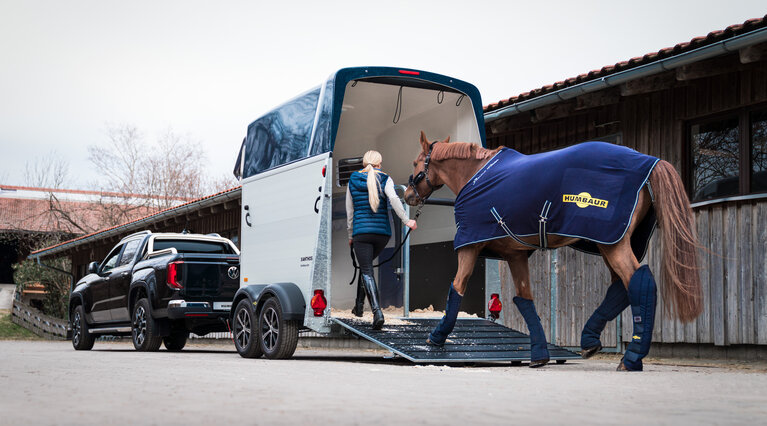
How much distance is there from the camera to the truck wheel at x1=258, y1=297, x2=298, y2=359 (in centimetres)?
1045

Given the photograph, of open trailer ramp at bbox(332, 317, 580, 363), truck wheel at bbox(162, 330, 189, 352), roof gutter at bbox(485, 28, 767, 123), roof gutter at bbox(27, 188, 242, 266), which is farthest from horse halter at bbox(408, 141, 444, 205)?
roof gutter at bbox(27, 188, 242, 266)

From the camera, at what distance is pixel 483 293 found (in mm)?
11742

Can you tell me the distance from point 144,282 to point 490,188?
25.0 feet

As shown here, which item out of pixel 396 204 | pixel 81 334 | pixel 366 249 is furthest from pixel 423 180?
pixel 81 334

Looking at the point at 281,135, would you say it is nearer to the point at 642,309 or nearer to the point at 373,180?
the point at 373,180

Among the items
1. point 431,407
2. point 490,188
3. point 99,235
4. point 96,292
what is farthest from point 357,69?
point 99,235

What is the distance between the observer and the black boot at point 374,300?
9.71 metres

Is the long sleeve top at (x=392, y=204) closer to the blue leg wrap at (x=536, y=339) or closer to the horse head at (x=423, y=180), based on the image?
the horse head at (x=423, y=180)

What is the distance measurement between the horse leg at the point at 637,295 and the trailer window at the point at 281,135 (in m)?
4.28

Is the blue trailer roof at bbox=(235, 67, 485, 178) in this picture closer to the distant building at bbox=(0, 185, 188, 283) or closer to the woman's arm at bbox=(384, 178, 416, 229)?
the woman's arm at bbox=(384, 178, 416, 229)

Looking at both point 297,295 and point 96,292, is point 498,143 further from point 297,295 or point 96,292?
point 96,292

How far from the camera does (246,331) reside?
1146 cm

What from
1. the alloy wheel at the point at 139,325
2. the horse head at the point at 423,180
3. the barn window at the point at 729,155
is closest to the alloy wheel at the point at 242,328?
the horse head at the point at 423,180

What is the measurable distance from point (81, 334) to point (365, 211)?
8.96 meters
